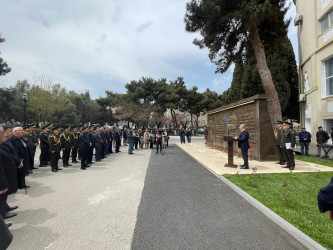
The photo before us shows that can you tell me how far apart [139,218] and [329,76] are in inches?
703

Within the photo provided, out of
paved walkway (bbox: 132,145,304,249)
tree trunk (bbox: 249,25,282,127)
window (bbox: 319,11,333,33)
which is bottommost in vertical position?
paved walkway (bbox: 132,145,304,249)

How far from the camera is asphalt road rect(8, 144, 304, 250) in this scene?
10.1ft

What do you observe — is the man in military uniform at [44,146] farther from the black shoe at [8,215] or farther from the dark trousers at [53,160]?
the black shoe at [8,215]

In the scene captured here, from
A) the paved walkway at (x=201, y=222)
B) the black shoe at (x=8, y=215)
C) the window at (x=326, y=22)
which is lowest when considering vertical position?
the paved walkway at (x=201, y=222)

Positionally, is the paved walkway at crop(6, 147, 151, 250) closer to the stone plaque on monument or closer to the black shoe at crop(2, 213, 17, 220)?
the black shoe at crop(2, 213, 17, 220)

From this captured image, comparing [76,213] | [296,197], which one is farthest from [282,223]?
[76,213]

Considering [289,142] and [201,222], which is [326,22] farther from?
[201,222]

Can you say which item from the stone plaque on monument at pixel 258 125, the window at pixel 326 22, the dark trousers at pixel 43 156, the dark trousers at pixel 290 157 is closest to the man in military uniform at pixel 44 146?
the dark trousers at pixel 43 156

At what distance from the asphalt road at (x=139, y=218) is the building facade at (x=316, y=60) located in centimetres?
1417

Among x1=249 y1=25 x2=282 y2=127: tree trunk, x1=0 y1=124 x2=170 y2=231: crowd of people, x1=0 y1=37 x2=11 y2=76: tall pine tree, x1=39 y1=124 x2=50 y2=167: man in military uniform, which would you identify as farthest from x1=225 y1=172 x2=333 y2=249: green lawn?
x1=0 y1=37 x2=11 y2=76: tall pine tree

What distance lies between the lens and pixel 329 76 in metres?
15.2

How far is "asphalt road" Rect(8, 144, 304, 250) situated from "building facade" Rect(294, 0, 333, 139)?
1417 centimetres

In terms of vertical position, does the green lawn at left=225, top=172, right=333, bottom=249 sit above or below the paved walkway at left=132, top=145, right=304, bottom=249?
above

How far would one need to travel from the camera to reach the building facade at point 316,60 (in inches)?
588
